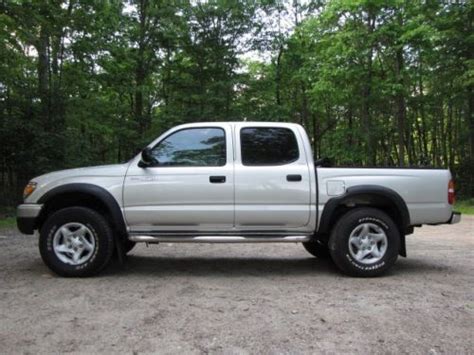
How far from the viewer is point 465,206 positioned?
19.4 metres

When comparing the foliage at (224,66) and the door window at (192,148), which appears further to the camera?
the foliage at (224,66)

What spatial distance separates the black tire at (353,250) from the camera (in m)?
6.21

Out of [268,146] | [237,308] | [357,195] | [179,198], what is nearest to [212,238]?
[179,198]

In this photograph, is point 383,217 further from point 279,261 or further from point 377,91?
point 377,91

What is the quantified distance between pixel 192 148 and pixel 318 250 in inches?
102

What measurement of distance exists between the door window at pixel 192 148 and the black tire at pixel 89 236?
1045 mm

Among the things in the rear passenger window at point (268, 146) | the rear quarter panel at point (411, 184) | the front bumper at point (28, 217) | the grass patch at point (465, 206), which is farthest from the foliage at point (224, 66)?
the rear quarter panel at point (411, 184)

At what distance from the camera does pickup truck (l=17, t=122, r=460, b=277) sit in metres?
6.18

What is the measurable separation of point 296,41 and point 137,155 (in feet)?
73.2

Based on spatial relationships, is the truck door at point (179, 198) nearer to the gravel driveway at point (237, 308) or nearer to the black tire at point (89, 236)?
the black tire at point (89, 236)

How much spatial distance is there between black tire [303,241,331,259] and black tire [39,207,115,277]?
121 inches

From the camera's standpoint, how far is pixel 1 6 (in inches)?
454

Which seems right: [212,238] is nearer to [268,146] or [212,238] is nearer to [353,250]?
[268,146]

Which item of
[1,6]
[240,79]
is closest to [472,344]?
[1,6]
